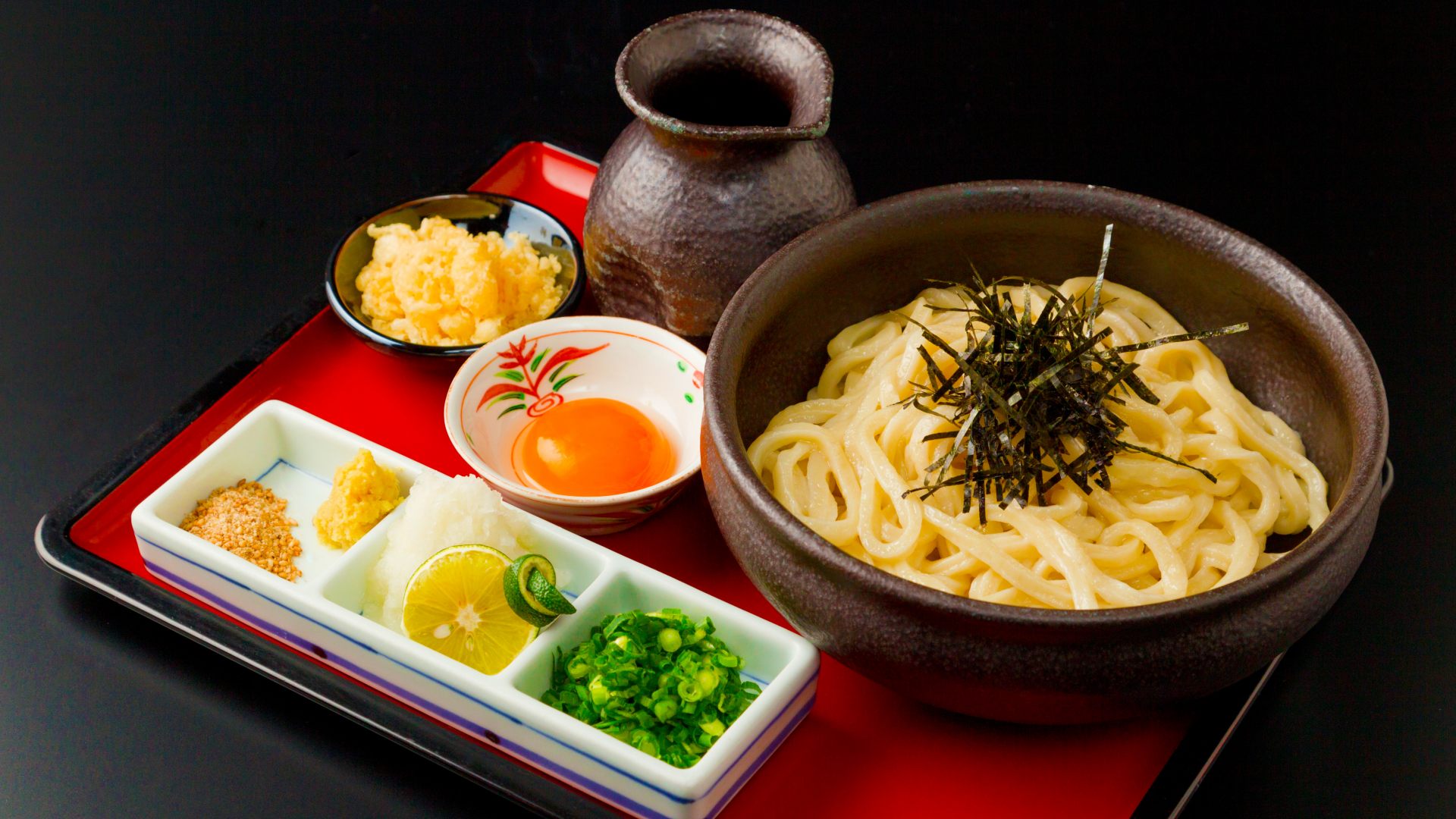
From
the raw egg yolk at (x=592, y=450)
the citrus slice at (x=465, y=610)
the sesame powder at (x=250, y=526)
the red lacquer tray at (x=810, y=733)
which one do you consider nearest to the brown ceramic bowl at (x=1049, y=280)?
the red lacquer tray at (x=810, y=733)

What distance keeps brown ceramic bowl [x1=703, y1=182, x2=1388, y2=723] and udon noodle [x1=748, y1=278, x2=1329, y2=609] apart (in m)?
0.12

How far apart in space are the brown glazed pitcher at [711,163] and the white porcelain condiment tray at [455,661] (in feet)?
2.64

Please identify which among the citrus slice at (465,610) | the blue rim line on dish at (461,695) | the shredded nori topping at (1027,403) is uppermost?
the shredded nori topping at (1027,403)

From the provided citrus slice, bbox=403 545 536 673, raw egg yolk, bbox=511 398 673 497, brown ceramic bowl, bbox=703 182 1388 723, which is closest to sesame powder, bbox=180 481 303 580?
citrus slice, bbox=403 545 536 673

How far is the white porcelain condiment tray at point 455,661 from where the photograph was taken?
2898 mm

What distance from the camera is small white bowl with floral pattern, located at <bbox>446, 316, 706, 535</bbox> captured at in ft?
11.9

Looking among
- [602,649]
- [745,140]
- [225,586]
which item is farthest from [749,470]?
[225,586]

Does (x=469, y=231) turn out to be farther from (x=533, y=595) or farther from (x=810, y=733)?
(x=810, y=733)

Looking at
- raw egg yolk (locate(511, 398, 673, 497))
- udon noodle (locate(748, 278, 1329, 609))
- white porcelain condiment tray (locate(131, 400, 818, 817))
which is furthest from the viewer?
raw egg yolk (locate(511, 398, 673, 497))

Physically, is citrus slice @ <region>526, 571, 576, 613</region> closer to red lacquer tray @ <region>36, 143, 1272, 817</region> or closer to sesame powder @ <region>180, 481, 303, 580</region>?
red lacquer tray @ <region>36, 143, 1272, 817</region>

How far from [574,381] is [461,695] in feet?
3.52

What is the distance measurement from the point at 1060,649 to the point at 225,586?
5.98 feet

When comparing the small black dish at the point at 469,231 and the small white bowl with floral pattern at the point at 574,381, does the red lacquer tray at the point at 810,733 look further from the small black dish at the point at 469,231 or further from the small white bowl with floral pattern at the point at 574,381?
the small black dish at the point at 469,231

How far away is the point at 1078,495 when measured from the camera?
313cm
